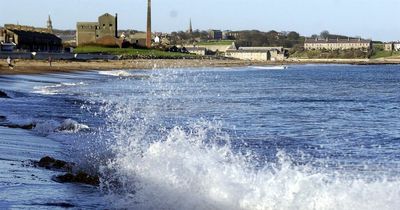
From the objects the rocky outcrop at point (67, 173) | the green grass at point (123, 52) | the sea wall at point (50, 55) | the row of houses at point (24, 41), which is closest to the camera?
the rocky outcrop at point (67, 173)

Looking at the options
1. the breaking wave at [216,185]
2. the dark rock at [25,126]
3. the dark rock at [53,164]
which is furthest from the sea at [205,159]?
the dark rock at [53,164]

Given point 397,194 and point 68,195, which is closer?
point 397,194

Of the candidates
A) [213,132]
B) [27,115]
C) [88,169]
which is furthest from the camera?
[27,115]

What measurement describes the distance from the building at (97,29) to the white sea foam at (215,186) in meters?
151

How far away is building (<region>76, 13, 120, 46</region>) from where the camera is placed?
16325 centimetres

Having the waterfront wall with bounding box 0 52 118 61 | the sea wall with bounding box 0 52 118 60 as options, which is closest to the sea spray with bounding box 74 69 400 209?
the sea wall with bounding box 0 52 118 60

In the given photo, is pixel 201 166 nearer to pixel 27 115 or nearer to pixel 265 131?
pixel 265 131

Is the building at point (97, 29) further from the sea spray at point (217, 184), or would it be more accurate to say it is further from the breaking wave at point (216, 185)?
the breaking wave at point (216, 185)

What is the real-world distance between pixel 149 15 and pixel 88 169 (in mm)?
147704

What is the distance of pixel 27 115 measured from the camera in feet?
74.4

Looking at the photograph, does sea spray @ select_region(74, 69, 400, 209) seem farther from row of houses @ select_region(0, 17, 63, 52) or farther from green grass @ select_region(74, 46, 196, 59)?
green grass @ select_region(74, 46, 196, 59)

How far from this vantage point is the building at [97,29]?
16325 cm

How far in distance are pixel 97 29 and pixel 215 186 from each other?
515 feet

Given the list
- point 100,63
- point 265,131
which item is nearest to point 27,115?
point 265,131
